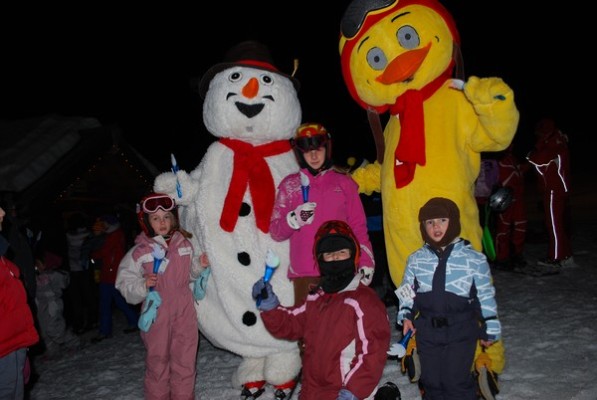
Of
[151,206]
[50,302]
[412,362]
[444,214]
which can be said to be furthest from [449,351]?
[50,302]

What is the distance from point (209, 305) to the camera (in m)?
3.83

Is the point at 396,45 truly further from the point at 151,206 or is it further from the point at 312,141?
the point at 151,206

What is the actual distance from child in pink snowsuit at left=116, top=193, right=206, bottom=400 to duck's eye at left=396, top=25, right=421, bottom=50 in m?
1.99

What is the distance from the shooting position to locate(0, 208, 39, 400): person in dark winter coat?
309 centimetres

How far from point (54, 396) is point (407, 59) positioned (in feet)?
14.3

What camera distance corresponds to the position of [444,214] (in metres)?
2.87

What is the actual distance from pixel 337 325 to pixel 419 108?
151cm

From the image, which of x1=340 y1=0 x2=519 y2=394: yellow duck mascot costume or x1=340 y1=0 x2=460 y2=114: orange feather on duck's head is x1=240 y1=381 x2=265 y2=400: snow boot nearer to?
x1=340 y1=0 x2=519 y2=394: yellow duck mascot costume

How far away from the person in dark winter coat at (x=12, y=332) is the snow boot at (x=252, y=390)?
1.54m

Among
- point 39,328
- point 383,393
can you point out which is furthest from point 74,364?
point 383,393

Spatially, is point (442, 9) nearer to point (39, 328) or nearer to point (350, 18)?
point (350, 18)

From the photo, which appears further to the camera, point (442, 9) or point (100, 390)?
point (100, 390)

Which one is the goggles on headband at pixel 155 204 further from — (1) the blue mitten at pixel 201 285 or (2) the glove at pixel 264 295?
(2) the glove at pixel 264 295

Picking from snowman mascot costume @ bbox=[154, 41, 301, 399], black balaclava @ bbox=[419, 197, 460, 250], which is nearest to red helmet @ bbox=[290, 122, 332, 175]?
snowman mascot costume @ bbox=[154, 41, 301, 399]
